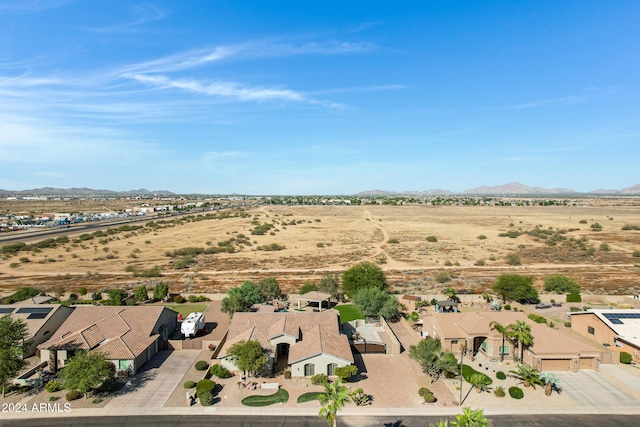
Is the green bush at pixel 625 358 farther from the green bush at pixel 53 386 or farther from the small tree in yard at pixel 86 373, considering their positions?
the green bush at pixel 53 386

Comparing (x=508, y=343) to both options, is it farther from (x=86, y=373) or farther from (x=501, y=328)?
(x=86, y=373)

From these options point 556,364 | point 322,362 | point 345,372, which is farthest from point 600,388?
point 322,362

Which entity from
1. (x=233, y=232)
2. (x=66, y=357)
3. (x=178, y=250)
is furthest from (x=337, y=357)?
(x=233, y=232)

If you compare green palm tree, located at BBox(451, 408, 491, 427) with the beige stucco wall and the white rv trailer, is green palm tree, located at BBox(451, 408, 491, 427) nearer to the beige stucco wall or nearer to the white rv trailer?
the beige stucco wall

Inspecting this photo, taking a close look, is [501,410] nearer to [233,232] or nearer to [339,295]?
[339,295]

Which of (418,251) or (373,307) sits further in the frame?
(418,251)

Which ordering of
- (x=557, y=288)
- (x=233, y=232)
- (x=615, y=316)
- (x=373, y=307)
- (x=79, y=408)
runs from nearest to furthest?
(x=79, y=408), (x=615, y=316), (x=373, y=307), (x=557, y=288), (x=233, y=232)

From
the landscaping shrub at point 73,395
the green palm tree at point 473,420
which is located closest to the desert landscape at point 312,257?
the landscaping shrub at point 73,395
